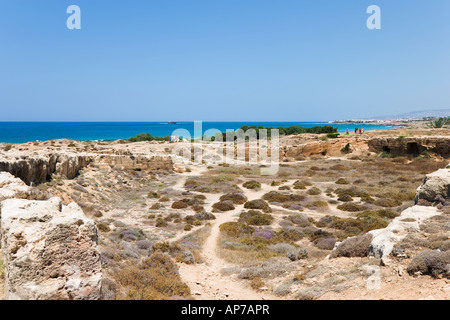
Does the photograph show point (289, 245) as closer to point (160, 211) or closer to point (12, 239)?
point (160, 211)

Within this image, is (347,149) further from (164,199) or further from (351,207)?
(164,199)

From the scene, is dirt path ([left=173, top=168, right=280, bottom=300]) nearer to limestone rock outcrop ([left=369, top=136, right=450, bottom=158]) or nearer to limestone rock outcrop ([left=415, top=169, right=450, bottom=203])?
limestone rock outcrop ([left=415, top=169, right=450, bottom=203])

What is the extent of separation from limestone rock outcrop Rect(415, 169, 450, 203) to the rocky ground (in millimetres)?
136

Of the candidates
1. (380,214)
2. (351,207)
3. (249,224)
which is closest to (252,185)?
(351,207)

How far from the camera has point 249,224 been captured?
16172mm

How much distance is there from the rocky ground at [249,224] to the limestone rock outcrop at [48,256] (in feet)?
3.10

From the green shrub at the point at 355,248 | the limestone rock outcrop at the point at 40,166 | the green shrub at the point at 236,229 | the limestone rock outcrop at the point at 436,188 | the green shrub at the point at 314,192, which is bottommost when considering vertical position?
the green shrub at the point at 236,229

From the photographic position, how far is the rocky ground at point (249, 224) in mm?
7234

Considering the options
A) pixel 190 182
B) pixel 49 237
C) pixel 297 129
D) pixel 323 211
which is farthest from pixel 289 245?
pixel 297 129

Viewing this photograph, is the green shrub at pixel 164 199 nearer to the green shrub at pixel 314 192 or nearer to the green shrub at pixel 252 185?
the green shrub at pixel 252 185

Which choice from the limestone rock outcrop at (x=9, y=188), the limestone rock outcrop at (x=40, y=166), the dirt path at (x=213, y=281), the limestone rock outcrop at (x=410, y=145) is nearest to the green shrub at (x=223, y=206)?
the dirt path at (x=213, y=281)

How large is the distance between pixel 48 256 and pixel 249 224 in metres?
12.6
